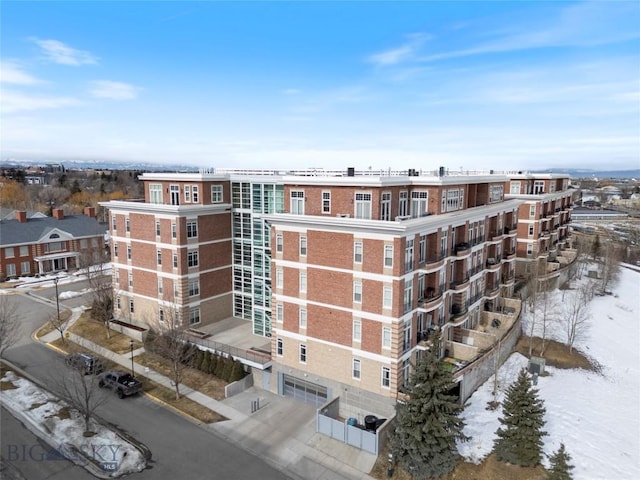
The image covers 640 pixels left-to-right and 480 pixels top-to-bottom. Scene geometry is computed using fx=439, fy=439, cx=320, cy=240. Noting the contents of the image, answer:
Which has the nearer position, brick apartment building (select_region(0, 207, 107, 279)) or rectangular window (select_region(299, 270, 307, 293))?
rectangular window (select_region(299, 270, 307, 293))

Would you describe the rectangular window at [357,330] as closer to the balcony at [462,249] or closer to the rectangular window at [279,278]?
the rectangular window at [279,278]

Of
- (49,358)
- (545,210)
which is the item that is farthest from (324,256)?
(545,210)

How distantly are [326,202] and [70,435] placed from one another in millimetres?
20027

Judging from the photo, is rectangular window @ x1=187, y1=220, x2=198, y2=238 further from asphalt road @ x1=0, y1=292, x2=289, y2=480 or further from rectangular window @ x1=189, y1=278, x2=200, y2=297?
asphalt road @ x1=0, y1=292, x2=289, y2=480

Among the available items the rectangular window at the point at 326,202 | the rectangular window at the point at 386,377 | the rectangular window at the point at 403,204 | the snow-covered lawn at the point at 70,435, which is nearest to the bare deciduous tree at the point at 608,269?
the rectangular window at the point at 403,204

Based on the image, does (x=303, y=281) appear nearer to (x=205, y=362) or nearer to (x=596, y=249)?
(x=205, y=362)

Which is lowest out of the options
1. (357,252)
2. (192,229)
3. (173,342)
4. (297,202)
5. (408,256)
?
(173,342)

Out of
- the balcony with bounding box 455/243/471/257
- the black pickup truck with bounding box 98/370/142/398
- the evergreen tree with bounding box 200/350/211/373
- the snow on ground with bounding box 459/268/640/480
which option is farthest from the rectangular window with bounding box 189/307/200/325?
the snow on ground with bounding box 459/268/640/480

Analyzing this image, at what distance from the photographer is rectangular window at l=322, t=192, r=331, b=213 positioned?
28.4 m

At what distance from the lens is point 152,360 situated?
34.5 m

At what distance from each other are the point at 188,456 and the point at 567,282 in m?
49.5

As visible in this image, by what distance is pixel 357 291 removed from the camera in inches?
1048

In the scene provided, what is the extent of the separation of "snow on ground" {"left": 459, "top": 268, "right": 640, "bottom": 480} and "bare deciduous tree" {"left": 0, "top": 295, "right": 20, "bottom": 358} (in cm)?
3185

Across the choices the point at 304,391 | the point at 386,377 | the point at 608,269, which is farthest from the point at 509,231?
the point at 304,391
